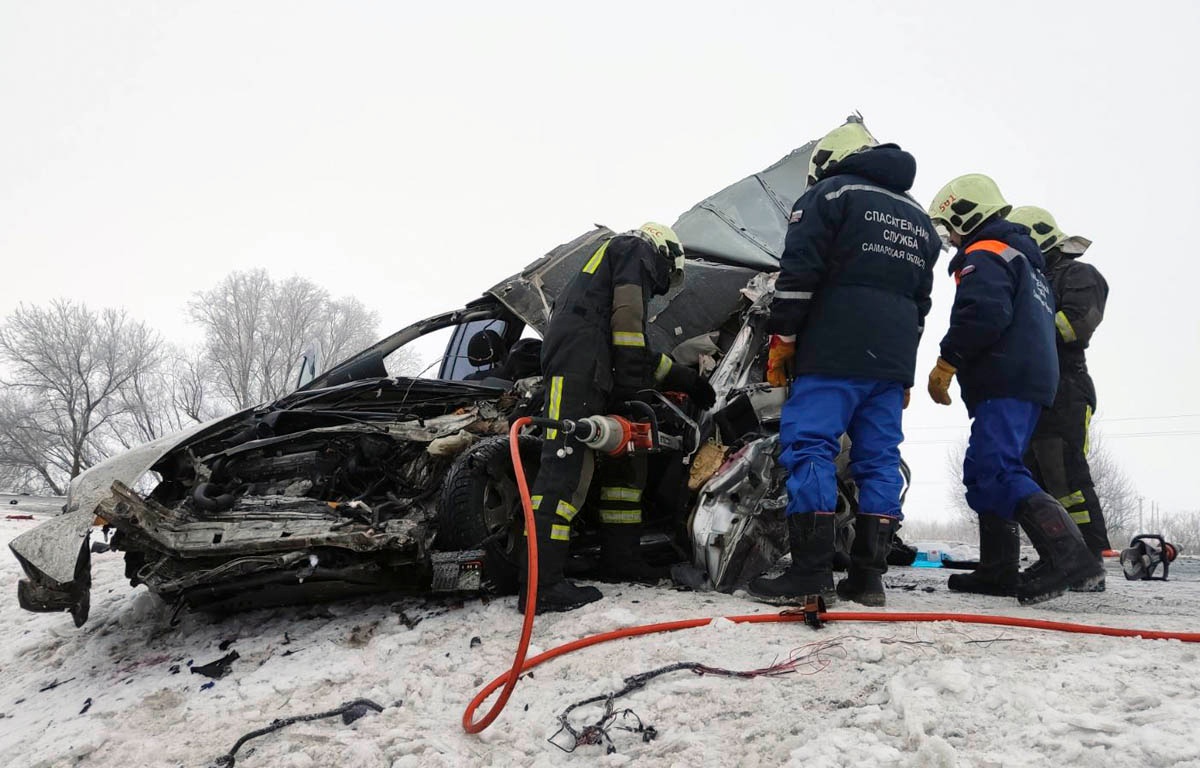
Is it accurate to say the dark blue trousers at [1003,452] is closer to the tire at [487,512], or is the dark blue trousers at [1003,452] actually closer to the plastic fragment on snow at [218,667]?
the tire at [487,512]

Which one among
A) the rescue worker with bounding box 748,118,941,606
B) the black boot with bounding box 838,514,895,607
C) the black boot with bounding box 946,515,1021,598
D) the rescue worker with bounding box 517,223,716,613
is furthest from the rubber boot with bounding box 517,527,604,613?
the black boot with bounding box 946,515,1021,598

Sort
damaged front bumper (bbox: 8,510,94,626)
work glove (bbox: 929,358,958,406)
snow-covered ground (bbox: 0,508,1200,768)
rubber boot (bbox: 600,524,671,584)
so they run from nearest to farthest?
snow-covered ground (bbox: 0,508,1200,768)
damaged front bumper (bbox: 8,510,94,626)
work glove (bbox: 929,358,958,406)
rubber boot (bbox: 600,524,671,584)

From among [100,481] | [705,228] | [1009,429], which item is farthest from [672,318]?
[100,481]

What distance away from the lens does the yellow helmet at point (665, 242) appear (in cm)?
332

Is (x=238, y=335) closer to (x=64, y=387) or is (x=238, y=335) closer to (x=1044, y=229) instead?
(x=64, y=387)

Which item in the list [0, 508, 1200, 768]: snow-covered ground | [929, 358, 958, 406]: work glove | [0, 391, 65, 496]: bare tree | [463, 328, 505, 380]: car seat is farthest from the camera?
[0, 391, 65, 496]: bare tree

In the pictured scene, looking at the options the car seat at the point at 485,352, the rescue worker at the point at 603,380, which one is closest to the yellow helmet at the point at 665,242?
the rescue worker at the point at 603,380

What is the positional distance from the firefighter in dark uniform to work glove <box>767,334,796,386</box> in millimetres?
1682

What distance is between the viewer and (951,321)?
3041mm

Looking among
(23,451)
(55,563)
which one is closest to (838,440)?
(55,563)

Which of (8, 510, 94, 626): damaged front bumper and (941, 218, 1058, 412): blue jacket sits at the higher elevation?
(941, 218, 1058, 412): blue jacket

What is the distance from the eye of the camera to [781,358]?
2920 millimetres

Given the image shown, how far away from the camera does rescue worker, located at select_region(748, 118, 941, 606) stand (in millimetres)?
2652

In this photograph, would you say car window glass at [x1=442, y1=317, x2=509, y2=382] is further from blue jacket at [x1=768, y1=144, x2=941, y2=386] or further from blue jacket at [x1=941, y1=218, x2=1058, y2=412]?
blue jacket at [x1=941, y1=218, x2=1058, y2=412]
